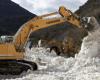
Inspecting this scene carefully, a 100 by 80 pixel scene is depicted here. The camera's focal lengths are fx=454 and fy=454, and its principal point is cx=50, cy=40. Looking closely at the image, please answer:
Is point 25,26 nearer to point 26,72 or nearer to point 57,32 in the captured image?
point 26,72

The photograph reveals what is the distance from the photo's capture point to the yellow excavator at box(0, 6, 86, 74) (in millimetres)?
18484

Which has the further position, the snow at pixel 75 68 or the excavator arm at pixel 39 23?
the excavator arm at pixel 39 23

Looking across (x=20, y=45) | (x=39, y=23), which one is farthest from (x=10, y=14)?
(x=20, y=45)

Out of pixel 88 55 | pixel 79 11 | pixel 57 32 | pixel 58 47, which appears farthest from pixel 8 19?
pixel 88 55

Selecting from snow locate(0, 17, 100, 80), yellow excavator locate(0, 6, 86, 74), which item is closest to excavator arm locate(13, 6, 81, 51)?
yellow excavator locate(0, 6, 86, 74)

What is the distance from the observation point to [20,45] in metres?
19.0

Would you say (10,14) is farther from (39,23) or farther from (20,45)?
(20,45)

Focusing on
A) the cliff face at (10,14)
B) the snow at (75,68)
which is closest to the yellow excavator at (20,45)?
the snow at (75,68)

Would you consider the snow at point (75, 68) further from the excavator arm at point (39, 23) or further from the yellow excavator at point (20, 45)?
the excavator arm at point (39, 23)

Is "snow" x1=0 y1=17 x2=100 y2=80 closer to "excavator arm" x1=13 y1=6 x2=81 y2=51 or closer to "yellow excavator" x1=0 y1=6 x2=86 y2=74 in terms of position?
"yellow excavator" x1=0 y1=6 x2=86 y2=74

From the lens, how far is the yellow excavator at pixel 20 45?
18.5m

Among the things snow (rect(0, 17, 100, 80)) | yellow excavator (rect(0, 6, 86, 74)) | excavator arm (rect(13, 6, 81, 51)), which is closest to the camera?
snow (rect(0, 17, 100, 80))

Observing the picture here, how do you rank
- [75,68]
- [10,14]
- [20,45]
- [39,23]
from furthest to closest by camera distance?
[10,14], [39,23], [20,45], [75,68]

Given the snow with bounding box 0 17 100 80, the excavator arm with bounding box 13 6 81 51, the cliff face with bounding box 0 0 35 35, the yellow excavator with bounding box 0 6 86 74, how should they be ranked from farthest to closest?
the cliff face with bounding box 0 0 35 35, the excavator arm with bounding box 13 6 81 51, the yellow excavator with bounding box 0 6 86 74, the snow with bounding box 0 17 100 80
